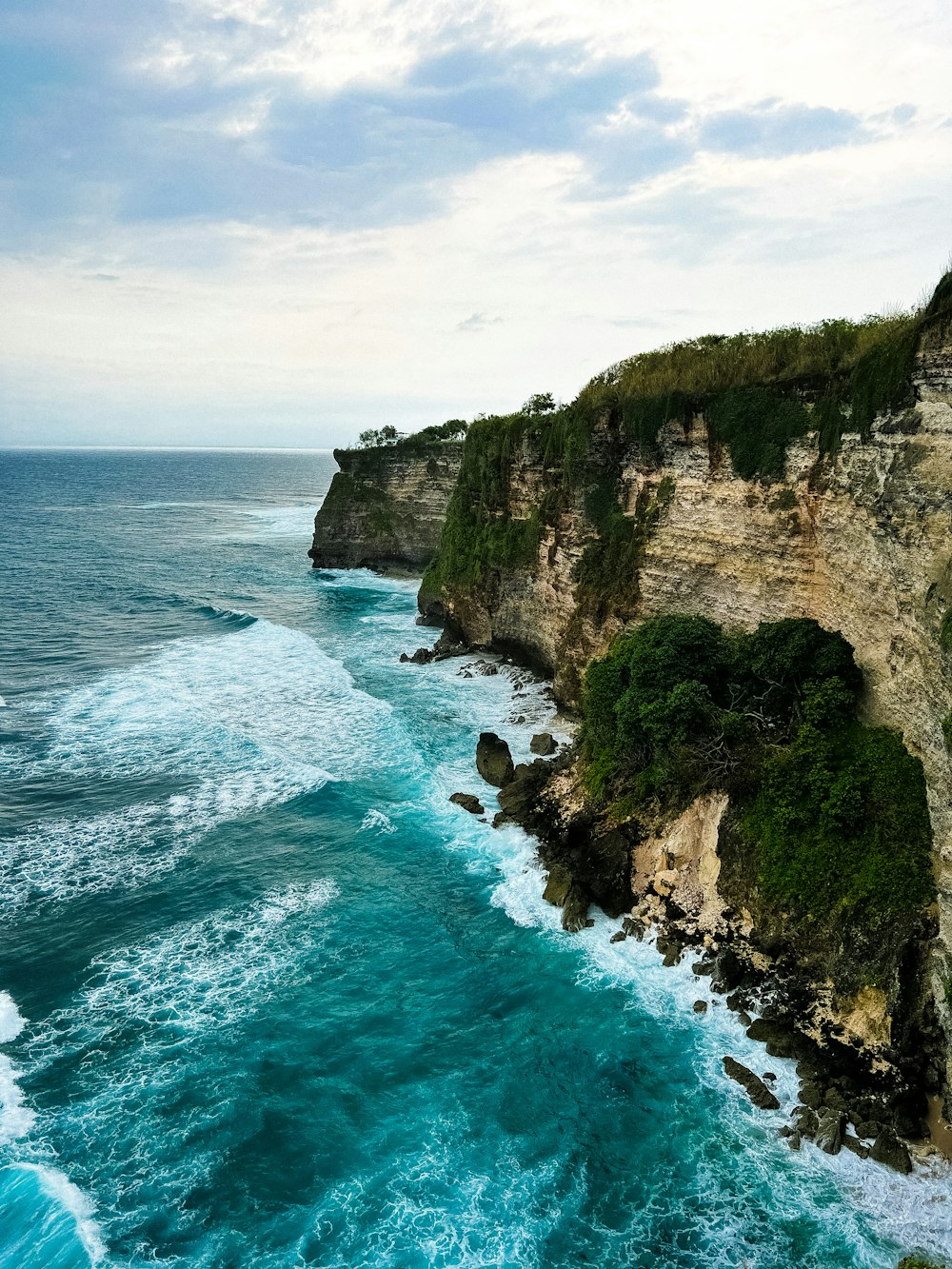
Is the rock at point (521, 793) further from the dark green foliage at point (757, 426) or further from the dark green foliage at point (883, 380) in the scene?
the dark green foliage at point (883, 380)

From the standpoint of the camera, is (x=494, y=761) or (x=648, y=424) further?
(x=648, y=424)

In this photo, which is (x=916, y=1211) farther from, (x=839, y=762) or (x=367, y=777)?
(x=367, y=777)

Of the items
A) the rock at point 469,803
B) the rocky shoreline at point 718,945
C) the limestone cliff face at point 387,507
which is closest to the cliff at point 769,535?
the rocky shoreline at point 718,945

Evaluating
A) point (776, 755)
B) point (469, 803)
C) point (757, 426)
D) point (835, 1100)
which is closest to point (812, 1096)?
point (835, 1100)

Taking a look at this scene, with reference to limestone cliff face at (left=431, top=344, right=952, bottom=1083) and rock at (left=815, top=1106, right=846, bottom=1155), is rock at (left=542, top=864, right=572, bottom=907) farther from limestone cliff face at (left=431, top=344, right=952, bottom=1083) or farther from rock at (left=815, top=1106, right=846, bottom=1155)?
limestone cliff face at (left=431, top=344, right=952, bottom=1083)

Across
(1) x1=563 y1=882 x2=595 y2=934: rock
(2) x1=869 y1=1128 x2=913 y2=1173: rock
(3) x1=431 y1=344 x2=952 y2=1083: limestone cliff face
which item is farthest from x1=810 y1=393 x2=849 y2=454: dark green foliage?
(2) x1=869 y1=1128 x2=913 y2=1173: rock

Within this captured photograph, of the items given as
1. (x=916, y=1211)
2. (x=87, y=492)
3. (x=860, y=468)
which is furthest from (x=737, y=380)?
(x=87, y=492)

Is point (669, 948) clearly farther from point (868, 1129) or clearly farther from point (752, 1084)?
point (868, 1129)
